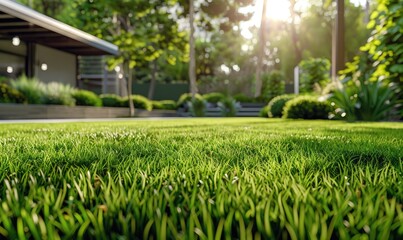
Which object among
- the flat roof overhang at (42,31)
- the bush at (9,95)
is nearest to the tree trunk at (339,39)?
the flat roof overhang at (42,31)

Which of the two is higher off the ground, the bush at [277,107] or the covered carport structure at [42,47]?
the covered carport structure at [42,47]

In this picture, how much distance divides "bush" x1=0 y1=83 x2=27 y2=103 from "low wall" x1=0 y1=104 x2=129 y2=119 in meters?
0.77

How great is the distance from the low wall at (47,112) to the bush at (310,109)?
7573mm

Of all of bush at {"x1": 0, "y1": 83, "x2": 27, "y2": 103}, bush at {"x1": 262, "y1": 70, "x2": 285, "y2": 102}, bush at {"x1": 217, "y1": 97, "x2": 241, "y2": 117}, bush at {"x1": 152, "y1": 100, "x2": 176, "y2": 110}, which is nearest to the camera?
bush at {"x1": 0, "y1": 83, "x2": 27, "y2": 103}

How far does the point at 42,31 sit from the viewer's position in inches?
637

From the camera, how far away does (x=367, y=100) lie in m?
8.73

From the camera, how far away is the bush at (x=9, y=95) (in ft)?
41.5

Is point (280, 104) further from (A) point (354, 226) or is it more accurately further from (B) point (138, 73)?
(B) point (138, 73)

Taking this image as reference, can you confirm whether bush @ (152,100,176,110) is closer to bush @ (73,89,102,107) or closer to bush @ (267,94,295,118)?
bush @ (73,89,102,107)

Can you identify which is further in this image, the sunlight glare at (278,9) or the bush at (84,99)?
the sunlight glare at (278,9)

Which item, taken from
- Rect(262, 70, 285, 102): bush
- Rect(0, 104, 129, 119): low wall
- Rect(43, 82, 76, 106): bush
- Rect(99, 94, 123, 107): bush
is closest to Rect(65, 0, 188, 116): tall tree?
Rect(99, 94, 123, 107): bush

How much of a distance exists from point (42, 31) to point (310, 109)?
35.2 ft

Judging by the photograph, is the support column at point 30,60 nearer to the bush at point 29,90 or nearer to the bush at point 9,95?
the bush at point 29,90

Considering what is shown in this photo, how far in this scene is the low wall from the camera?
1180cm
